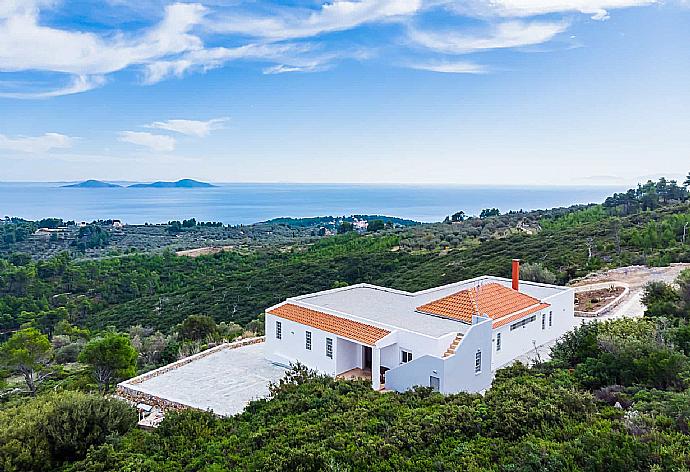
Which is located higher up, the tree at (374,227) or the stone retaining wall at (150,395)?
the stone retaining wall at (150,395)

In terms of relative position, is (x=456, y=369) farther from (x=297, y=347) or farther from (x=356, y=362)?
(x=297, y=347)

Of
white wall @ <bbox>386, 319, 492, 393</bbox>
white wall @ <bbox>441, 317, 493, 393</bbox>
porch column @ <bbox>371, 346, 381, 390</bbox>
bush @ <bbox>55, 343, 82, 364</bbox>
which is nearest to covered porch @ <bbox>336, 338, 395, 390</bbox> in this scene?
porch column @ <bbox>371, 346, 381, 390</bbox>

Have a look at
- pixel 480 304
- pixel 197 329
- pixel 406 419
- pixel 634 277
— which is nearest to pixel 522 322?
pixel 480 304

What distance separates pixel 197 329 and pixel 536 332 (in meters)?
12.9

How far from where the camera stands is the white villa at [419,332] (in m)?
11.1

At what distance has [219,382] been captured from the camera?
1275 cm

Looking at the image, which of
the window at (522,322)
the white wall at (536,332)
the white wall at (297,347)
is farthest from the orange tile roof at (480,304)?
the white wall at (297,347)

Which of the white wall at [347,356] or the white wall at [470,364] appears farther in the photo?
the white wall at [347,356]

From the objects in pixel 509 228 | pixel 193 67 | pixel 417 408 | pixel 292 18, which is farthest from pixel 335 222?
pixel 417 408

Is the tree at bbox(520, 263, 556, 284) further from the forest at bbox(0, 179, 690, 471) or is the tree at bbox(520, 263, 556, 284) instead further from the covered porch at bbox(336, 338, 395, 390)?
the covered porch at bbox(336, 338, 395, 390)

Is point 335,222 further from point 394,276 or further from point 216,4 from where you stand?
point 216,4

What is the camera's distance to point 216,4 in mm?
21906

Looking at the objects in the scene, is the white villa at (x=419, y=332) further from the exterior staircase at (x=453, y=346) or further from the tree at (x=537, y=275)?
the tree at (x=537, y=275)

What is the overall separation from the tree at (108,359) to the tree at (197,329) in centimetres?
550
